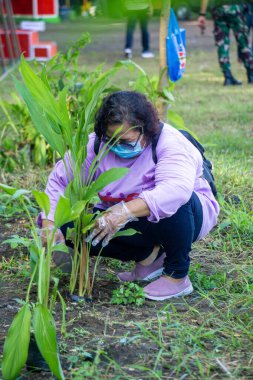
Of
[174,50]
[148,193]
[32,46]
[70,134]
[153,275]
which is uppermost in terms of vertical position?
[70,134]

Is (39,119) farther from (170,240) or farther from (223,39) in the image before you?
(223,39)

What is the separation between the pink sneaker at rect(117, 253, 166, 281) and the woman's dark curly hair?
565 millimetres

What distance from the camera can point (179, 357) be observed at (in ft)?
7.64

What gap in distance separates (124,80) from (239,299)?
6610mm

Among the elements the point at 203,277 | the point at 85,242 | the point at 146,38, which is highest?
the point at 85,242

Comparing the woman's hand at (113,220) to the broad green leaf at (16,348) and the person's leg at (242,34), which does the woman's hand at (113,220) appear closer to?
the broad green leaf at (16,348)

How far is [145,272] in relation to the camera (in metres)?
3.12

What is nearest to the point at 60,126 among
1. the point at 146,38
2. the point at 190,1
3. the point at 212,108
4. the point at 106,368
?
the point at 106,368

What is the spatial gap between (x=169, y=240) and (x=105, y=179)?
48 cm

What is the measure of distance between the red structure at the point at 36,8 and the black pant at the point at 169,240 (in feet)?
31.4

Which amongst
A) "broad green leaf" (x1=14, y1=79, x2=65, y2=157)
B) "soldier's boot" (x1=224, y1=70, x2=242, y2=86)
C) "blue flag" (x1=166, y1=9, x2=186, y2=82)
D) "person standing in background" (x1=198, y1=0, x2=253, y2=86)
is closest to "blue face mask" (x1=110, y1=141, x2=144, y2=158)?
"broad green leaf" (x1=14, y1=79, x2=65, y2=157)

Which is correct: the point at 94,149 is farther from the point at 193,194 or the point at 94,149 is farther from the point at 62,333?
the point at 62,333

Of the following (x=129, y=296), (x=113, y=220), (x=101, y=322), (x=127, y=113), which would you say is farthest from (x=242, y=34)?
(x=101, y=322)

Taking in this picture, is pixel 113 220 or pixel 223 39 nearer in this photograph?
pixel 113 220
